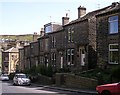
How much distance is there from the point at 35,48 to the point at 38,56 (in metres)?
3.67

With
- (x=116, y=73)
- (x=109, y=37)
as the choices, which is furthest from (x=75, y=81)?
(x=116, y=73)

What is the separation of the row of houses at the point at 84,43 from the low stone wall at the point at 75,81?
3.90m

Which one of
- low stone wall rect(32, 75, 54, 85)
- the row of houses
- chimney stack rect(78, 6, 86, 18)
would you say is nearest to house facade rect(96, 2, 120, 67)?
the row of houses

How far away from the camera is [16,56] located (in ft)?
294

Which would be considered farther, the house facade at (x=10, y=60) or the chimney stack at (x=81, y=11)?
the house facade at (x=10, y=60)

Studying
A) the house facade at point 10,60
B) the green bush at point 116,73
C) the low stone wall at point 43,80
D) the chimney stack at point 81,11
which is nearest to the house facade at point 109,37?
the green bush at point 116,73

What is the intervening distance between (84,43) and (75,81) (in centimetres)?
978

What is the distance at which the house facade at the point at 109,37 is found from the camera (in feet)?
105

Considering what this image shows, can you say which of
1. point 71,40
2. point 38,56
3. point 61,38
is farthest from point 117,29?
point 38,56

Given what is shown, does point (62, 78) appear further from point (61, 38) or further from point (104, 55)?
point (61, 38)

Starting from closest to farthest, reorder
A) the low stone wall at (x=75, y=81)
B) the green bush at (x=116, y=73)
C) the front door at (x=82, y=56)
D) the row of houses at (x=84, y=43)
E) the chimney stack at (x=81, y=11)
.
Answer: the green bush at (x=116, y=73) < the low stone wall at (x=75, y=81) < the row of houses at (x=84, y=43) < the front door at (x=82, y=56) < the chimney stack at (x=81, y=11)

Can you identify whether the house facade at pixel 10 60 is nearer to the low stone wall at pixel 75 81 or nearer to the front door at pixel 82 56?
the front door at pixel 82 56

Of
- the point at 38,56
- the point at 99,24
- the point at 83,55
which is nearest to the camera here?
the point at 99,24

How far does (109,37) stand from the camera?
32938 millimetres
